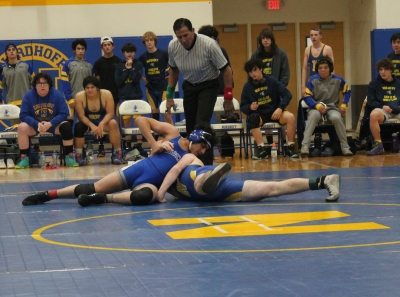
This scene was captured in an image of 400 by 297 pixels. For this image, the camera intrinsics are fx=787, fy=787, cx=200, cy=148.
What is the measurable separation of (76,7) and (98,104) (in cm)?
358

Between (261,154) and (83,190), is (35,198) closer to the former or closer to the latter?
(83,190)

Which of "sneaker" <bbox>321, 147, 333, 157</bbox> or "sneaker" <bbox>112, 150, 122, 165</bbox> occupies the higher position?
"sneaker" <bbox>112, 150, 122, 165</bbox>

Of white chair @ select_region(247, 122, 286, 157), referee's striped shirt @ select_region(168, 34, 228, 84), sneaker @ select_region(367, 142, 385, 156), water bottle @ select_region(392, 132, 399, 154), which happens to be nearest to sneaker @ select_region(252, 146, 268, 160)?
white chair @ select_region(247, 122, 286, 157)

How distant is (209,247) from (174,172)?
194cm

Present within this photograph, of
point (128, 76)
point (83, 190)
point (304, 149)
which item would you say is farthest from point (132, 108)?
point (83, 190)

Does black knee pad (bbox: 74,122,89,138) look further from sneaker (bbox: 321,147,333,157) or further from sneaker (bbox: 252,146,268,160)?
sneaker (bbox: 321,147,333,157)

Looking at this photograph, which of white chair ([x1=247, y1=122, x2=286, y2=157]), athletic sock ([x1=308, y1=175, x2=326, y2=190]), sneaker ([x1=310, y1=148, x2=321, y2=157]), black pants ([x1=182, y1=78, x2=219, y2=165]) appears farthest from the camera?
sneaker ([x1=310, y1=148, x2=321, y2=157])

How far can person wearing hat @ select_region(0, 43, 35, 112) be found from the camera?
12.1 meters

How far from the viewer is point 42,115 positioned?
1084 centimetres

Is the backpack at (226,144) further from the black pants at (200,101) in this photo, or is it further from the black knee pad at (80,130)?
the black pants at (200,101)

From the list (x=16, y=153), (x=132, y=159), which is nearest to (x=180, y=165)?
(x=132, y=159)

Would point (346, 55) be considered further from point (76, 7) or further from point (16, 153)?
point (16, 153)

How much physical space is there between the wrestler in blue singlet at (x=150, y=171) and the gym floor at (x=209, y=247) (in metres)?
0.24

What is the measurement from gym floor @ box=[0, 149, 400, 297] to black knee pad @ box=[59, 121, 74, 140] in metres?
3.13
